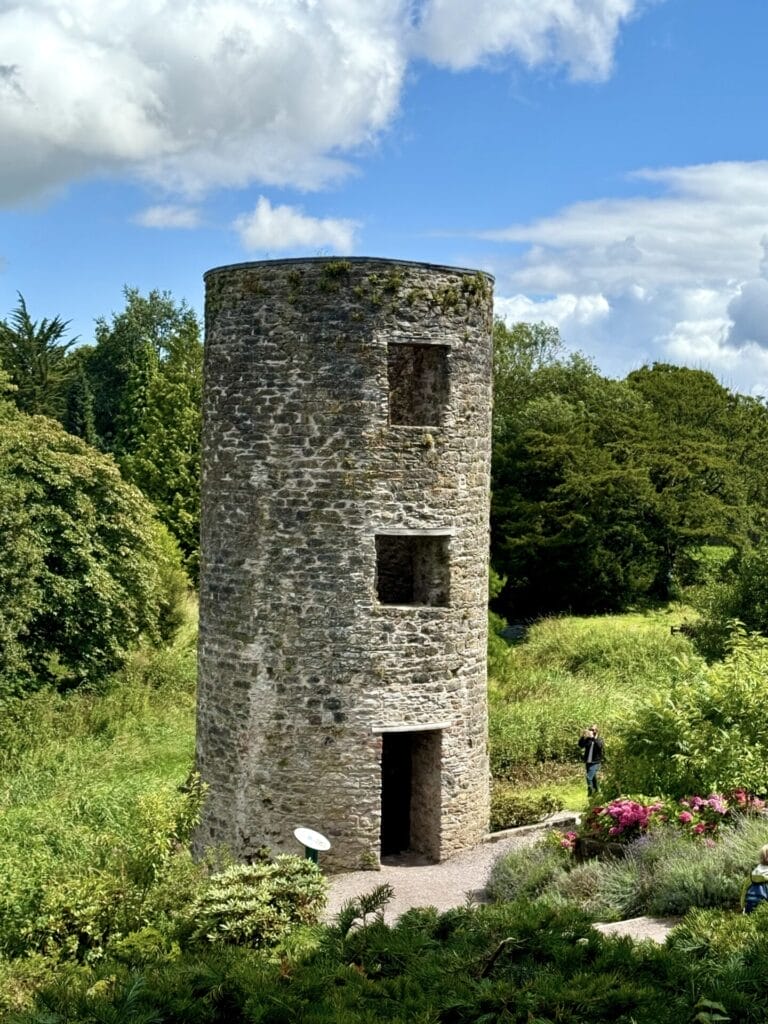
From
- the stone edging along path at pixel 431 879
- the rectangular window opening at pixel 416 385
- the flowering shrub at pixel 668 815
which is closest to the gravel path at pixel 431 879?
the stone edging along path at pixel 431 879

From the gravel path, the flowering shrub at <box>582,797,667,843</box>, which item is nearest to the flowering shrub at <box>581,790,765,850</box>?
the flowering shrub at <box>582,797,667,843</box>

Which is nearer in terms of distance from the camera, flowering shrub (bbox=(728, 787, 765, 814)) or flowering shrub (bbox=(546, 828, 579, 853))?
flowering shrub (bbox=(728, 787, 765, 814))

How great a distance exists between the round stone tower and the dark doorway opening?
0.40ft

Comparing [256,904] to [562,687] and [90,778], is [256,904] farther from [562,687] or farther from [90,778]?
[562,687]

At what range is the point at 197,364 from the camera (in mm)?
43094

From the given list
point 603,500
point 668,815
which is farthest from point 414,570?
point 603,500

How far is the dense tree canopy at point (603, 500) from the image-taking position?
37.0 meters

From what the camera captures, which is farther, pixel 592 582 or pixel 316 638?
pixel 592 582

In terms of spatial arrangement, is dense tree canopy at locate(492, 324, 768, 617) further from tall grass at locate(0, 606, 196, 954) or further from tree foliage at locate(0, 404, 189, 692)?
tree foliage at locate(0, 404, 189, 692)

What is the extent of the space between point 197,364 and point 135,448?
5.24 metres

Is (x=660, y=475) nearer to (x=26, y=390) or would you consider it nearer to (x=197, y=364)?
(x=197, y=364)

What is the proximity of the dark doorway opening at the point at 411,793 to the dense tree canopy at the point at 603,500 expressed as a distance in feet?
71.7

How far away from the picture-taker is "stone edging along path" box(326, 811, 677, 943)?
1255 centimetres

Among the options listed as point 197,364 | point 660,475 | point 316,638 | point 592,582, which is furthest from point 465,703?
point 197,364
